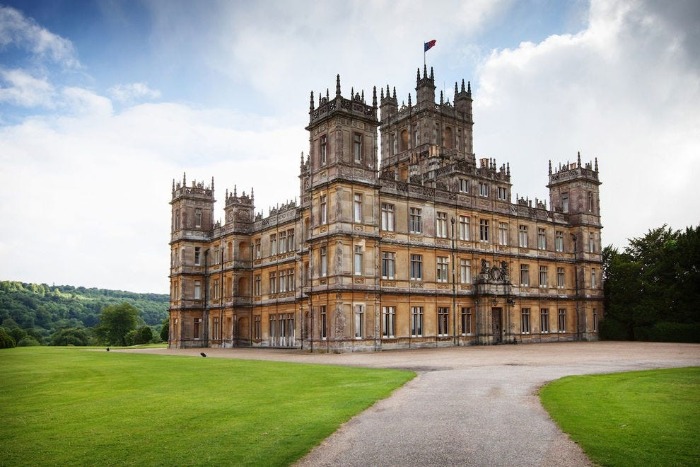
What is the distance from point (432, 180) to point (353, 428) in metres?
39.2

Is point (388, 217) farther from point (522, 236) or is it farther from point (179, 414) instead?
point (179, 414)

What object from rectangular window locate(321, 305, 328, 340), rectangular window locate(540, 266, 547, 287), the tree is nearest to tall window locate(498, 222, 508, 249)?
rectangular window locate(540, 266, 547, 287)

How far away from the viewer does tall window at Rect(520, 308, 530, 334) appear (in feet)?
177

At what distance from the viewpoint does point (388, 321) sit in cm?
4406

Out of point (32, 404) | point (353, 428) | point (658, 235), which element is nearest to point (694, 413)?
point (353, 428)

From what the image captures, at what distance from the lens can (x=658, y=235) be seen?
190ft

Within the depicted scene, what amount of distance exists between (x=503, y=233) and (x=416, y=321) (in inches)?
529

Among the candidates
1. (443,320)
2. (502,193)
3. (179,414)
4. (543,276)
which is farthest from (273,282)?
(179,414)

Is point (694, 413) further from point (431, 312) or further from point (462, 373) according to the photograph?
point (431, 312)

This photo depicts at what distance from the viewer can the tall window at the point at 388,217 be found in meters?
44.6

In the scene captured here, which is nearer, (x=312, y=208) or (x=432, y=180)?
(x=312, y=208)

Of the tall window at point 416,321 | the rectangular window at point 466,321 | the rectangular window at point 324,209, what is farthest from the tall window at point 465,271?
the rectangular window at point 324,209

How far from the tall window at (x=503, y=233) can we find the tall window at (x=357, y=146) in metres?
17.0

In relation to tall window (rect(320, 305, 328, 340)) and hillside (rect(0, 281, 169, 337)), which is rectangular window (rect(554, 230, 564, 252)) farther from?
hillside (rect(0, 281, 169, 337))
